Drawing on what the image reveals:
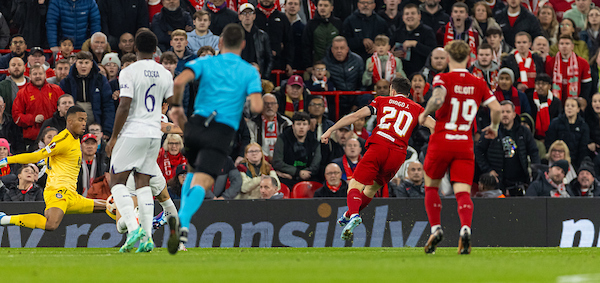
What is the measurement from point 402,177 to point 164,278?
9039 millimetres

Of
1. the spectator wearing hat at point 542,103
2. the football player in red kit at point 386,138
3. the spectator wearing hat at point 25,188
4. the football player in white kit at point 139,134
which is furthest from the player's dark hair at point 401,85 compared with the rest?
the spectator wearing hat at point 542,103

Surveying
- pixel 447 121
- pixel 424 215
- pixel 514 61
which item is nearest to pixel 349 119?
pixel 447 121

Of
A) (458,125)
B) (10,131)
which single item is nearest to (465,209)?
(458,125)

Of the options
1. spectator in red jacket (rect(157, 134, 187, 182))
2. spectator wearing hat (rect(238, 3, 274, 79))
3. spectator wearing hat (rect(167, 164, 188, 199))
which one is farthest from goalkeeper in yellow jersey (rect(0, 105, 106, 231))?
spectator wearing hat (rect(238, 3, 274, 79))

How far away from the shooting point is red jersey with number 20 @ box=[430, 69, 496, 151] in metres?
8.55

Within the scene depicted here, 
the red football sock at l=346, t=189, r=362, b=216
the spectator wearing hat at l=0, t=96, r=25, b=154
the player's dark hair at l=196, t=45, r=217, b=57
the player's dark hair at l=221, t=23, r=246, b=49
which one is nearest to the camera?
the player's dark hair at l=221, t=23, r=246, b=49

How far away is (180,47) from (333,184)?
12.8 ft

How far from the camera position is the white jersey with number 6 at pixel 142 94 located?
8781 millimetres

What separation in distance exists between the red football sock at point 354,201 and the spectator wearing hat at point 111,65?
608cm

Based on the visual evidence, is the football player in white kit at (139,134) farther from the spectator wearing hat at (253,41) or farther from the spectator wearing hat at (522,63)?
the spectator wearing hat at (522,63)

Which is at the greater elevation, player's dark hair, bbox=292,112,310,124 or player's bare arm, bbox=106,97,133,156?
player's bare arm, bbox=106,97,133,156

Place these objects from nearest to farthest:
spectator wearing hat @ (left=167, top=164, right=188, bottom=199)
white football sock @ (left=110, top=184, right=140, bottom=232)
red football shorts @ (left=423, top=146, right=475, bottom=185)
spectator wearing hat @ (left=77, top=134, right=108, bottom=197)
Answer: red football shorts @ (left=423, top=146, right=475, bottom=185)
white football sock @ (left=110, top=184, right=140, bottom=232)
spectator wearing hat @ (left=77, top=134, right=108, bottom=197)
spectator wearing hat @ (left=167, top=164, right=188, bottom=199)

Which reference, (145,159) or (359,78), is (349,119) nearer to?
(145,159)

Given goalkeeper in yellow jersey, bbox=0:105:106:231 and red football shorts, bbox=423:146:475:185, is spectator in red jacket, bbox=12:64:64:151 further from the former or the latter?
red football shorts, bbox=423:146:475:185
